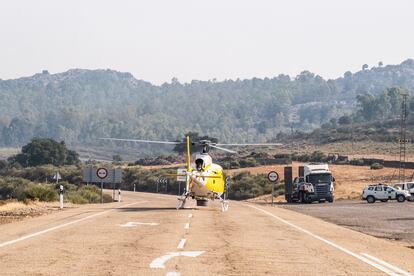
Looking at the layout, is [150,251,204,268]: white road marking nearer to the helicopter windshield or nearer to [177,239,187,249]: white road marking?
[177,239,187,249]: white road marking

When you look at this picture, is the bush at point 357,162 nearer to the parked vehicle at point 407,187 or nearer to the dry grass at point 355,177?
the dry grass at point 355,177

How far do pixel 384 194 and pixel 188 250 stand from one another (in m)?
47.1

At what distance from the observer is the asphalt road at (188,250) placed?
1617cm

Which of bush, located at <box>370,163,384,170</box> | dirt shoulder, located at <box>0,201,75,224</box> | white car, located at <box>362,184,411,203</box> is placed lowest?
dirt shoulder, located at <box>0,201,75,224</box>

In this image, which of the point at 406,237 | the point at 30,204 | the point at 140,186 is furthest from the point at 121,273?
the point at 140,186

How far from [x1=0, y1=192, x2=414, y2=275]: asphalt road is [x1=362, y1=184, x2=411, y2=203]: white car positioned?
35637mm

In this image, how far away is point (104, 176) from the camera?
184ft

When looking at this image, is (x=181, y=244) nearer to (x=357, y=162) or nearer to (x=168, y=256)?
(x=168, y=256)

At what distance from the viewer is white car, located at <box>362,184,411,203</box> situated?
64438 mm

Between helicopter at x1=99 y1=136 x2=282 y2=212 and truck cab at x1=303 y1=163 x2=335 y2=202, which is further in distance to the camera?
truck cab at x1=303 y1=163 x2=335 y2=202

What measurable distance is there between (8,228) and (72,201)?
3060 cm

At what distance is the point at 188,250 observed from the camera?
774 inches

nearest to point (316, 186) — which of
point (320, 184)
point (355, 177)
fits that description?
point (320, 184)

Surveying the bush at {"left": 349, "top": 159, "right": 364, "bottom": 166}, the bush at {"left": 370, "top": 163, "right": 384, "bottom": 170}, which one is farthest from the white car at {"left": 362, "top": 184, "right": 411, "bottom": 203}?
the bush at {"left": 349, "top": 159, "right": 364, "bottom": 166}
